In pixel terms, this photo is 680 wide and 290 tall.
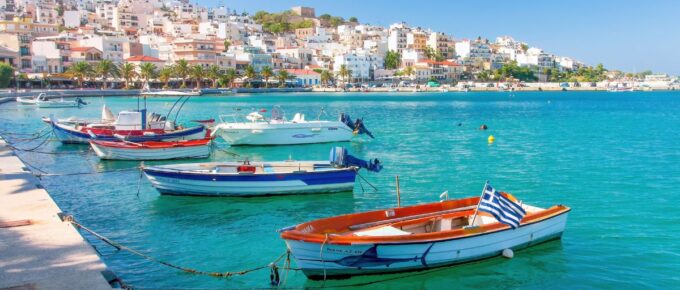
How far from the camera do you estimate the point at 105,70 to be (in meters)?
105

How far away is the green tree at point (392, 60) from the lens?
522ft

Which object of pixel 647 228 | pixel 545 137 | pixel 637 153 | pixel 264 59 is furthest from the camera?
pixel 264 59

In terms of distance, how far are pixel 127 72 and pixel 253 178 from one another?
9540 centimetres

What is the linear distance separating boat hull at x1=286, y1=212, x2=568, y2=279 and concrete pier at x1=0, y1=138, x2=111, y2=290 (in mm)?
3697

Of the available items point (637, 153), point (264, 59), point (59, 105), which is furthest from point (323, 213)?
point (264, 59)

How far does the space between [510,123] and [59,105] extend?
49068 millimetres

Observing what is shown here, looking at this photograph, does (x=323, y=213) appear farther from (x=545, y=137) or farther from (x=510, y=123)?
(x=510, y=123)

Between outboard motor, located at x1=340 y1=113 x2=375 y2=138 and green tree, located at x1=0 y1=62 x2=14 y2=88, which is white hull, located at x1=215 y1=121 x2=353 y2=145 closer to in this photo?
outboard motor, located at x1=340 y1=113 x2=375 y2=138

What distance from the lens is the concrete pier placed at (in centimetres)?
941

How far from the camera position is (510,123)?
54594mm

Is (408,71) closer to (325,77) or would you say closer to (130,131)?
(325,77)

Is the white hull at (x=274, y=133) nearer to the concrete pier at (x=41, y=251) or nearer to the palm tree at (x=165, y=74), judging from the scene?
the concrete pier at (x=41, y=251)

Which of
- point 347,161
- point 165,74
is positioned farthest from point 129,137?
point 165,74

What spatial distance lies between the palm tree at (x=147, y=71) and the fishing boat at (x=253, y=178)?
307 ft
